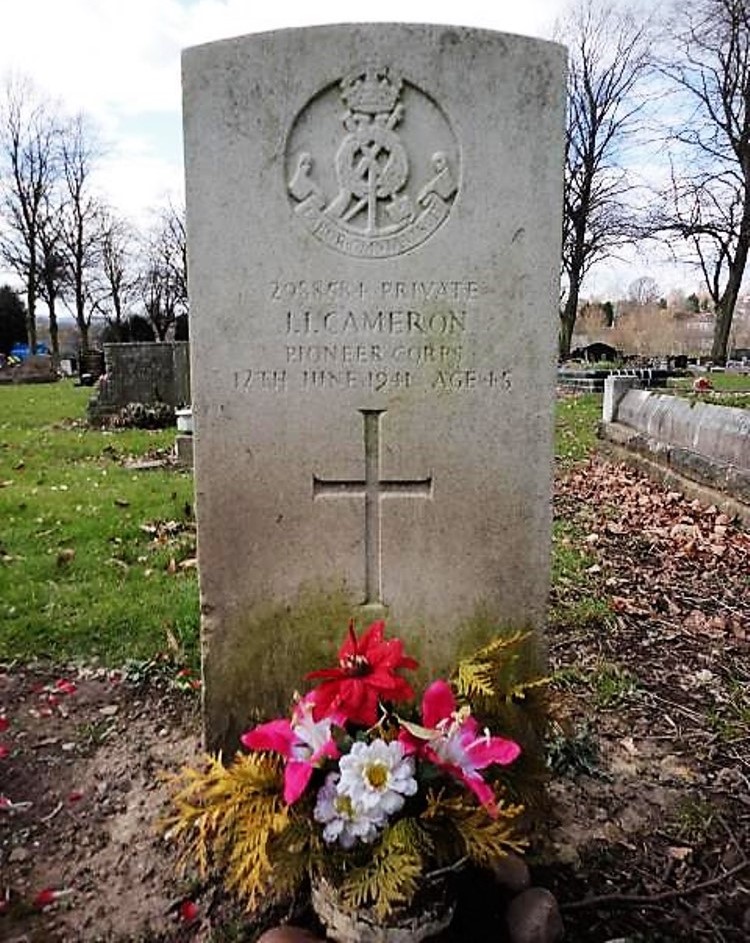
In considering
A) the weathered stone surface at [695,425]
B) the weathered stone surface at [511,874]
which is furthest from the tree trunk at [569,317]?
the weathered stone surface at [511,874]

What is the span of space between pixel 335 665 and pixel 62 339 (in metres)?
67.4

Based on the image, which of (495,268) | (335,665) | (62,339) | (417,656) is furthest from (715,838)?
(62,339)

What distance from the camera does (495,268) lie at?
2.59m

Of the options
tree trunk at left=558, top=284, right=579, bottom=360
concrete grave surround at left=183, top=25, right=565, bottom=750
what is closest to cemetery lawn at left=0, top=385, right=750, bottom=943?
concrete grave surround at left=183, top=25, right=565, bottom=750

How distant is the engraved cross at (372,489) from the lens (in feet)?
8.97

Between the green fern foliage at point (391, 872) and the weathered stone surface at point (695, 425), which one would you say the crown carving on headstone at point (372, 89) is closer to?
the green fern foliage at point (391, 872)

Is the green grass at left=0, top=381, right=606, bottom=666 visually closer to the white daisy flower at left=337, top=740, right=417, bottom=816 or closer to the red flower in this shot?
the red flower

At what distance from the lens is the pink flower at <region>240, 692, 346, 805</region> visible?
196 cm

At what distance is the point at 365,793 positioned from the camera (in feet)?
6.23

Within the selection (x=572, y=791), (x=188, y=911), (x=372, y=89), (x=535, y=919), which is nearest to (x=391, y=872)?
(x=535, y=919)

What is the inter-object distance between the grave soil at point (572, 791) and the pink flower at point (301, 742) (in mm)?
620

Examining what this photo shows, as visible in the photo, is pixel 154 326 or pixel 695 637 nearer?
pixel 695 637

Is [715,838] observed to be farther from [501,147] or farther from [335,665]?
[501,147]

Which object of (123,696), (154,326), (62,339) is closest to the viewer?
(123,696)
